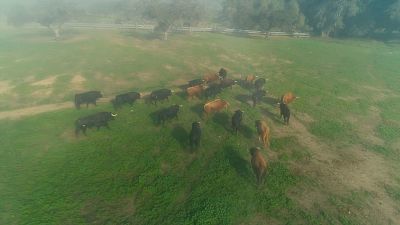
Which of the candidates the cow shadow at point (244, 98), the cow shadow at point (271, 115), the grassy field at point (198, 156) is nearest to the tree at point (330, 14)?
the grassy field at point (198, 156)

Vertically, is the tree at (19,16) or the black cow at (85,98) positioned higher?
the tree at (19,16)

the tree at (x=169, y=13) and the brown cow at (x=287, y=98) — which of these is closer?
the brown cow at (x=287, y=98)

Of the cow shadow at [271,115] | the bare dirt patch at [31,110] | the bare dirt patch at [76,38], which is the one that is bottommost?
the bare dirt patch at [31,110]

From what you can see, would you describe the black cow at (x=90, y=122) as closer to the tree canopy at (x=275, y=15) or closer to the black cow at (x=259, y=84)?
the black cow at (x=259, y=84)

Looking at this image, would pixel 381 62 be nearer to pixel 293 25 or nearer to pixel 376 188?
pixel 293 25

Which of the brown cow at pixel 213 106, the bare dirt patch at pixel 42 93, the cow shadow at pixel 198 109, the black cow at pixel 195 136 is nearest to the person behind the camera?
the black cow at pixel 195 136

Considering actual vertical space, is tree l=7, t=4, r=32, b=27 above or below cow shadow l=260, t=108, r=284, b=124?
above

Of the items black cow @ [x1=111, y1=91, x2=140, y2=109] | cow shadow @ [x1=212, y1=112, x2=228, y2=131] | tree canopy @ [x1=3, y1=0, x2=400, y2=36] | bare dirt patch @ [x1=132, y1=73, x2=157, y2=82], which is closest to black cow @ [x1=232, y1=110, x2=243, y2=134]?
cow shadow @ [x1=212, y1=112, x2=228, y2=131]

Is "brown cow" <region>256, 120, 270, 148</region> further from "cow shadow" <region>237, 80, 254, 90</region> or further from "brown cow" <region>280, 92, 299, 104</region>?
"cow shadow" <region>237, 80, 254, 90</region>
